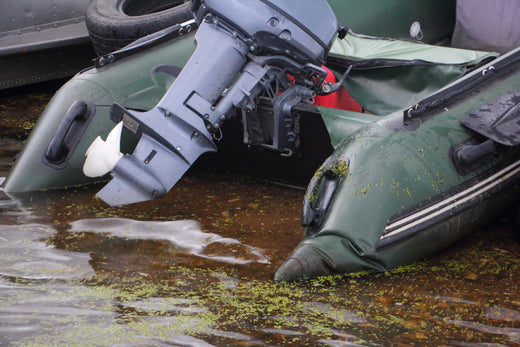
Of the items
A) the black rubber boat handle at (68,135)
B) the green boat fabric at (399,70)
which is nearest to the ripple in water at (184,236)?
the black rubber boat handle at (68,135)

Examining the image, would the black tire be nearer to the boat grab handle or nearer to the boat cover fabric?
the boat cover fabric

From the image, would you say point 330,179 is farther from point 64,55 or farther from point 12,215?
point 64,55

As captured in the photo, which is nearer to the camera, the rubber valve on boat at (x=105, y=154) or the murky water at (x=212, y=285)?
the murky water at (x=212, y=285)

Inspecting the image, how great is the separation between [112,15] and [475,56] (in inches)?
80.0

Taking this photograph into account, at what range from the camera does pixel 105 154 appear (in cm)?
296

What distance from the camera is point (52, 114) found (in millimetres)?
3609

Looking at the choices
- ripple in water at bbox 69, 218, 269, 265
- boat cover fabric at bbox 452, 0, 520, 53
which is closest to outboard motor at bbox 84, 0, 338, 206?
ripple in water at bbox 69, 218, 269, 265

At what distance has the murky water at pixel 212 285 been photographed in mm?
2246

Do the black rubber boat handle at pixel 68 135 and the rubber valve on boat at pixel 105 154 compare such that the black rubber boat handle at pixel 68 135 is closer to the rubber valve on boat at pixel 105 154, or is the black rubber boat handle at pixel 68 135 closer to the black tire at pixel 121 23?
the rubber valve on boat at pixel 105 154

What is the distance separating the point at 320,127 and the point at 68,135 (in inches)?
42.4

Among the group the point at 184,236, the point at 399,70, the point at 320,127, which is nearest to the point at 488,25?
the point at 399,70

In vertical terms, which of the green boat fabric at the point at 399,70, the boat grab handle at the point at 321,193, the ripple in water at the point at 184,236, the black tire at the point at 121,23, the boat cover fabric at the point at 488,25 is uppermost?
the boat cover fabric at the point at 488,25

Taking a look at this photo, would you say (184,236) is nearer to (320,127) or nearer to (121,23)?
(320,127)

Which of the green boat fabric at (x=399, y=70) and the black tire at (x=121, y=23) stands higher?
the green boat fabric at (x=399, y=70)
